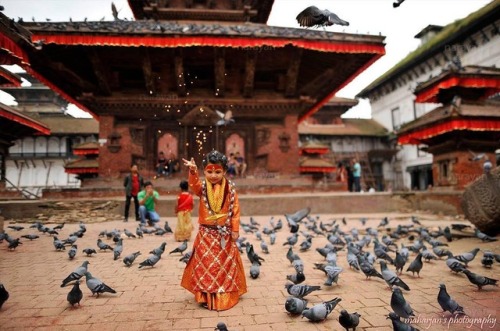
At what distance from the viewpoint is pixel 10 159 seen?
81.3 feet

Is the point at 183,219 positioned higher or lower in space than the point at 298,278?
higher

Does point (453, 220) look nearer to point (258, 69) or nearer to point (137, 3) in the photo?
point (258, 69)

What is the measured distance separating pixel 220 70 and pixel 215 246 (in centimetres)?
945

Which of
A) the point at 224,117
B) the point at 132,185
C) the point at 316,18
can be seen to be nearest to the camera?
the point at 316,18

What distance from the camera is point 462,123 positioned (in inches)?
358

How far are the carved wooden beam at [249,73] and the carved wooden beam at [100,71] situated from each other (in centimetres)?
521

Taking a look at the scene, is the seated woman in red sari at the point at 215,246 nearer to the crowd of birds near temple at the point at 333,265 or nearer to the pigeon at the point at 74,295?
the crowd of birds near temple at the point at 333,265

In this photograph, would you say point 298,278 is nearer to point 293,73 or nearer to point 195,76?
point 293,73

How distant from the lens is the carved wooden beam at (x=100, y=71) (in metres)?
10.5

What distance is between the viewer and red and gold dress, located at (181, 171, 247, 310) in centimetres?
286

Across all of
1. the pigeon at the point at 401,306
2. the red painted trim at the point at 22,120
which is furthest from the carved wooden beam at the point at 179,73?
the pigeon at the point at 401,306

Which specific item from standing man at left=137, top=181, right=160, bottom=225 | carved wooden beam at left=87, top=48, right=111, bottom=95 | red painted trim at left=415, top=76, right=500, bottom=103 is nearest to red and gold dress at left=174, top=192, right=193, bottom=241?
standing man at left=137, top=181, right=160, bottom=225

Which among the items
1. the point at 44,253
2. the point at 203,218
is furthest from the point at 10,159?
the point at 203,218

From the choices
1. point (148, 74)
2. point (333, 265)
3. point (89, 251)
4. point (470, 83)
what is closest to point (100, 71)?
point (148, 74)
